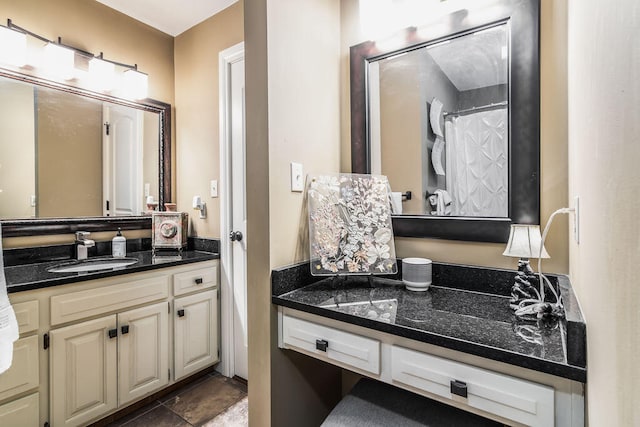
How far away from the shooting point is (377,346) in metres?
0.98

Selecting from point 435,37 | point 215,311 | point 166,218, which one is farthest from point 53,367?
point 435,37

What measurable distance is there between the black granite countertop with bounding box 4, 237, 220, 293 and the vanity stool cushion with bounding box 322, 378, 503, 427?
134 cm

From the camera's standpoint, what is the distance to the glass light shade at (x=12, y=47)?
166 cm

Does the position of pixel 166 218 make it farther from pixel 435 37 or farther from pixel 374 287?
pixel 435 37

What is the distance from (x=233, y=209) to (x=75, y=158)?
103 centimetres

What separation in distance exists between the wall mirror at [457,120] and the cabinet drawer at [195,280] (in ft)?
4.15

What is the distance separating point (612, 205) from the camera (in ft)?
1.39

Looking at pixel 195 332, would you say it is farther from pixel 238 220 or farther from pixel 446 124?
pixel 446 124

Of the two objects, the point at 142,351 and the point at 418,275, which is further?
the point at 142,351

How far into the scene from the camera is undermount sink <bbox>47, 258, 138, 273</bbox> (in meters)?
1.79

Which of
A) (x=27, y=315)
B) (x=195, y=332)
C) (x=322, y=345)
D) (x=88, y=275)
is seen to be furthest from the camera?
(x=195, y=332)

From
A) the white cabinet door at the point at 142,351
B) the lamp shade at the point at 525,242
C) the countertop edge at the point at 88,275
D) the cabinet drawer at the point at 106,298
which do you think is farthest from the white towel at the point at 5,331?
the lamp shade at the point at 525,242

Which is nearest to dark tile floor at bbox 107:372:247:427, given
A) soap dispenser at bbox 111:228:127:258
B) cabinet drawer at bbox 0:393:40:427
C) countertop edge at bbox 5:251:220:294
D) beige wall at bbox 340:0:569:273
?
cabinet drawer at bbox 0:393:40:427

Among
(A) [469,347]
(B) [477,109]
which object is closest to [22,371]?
(A) [469,347]
